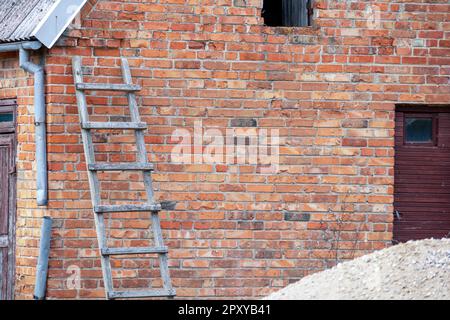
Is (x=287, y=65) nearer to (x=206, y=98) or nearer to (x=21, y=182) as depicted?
(x=206, y=98)

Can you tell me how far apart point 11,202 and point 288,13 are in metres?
3.15

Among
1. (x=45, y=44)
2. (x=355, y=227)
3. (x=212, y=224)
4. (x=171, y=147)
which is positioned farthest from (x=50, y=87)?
(x=355, y=227)

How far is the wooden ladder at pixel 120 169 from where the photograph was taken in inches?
355

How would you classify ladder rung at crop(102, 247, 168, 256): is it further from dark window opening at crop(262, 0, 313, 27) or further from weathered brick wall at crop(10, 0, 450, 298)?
dark window opening at crop(262, 0, 313, 27)

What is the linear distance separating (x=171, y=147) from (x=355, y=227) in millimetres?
1769

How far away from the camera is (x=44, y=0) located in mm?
10016

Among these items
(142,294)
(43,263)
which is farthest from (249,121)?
(43,263)

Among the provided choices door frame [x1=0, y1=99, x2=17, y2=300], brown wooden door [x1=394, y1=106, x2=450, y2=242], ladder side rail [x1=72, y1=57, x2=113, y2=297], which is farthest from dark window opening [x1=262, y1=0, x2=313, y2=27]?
door frame [x1=0, y1=99, x2=17, y2=300]

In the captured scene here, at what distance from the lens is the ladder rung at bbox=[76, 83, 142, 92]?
939 cm

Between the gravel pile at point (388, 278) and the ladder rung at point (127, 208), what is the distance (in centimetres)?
173

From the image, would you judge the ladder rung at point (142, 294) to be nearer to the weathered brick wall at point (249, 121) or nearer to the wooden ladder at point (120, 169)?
the wooden ladder at point (120, 169)

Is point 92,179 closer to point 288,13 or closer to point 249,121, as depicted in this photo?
point 249,121

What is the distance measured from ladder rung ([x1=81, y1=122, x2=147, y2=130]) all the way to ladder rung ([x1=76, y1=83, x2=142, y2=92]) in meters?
0.30

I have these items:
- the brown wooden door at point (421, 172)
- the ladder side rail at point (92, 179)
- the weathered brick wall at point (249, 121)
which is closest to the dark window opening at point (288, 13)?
the weathered brick wall at point (249, 121)
